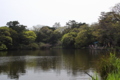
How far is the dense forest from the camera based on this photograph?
3156 cm

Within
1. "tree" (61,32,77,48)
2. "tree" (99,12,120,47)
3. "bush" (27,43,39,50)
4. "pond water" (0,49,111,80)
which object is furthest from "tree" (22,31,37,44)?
"pond water" (0,49,111,80)

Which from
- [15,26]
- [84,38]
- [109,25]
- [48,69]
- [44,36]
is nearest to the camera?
[48,69]

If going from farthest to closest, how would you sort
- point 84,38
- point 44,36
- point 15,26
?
point 44,36
point 15,26
point 84,38

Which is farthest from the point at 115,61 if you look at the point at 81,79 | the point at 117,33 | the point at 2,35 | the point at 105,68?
the point at 2,35

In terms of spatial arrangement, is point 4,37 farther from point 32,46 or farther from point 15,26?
point 32,46

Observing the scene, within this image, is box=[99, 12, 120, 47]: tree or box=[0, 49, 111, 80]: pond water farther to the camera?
box=[99, 12, 120, 47]: tree

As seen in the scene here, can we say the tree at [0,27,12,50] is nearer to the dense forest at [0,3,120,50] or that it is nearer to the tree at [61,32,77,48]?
the dense forest at [0,3,120,50]

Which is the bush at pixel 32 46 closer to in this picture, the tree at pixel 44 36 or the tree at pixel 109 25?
the tree at pixel 44 36

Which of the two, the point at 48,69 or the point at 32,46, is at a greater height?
the point at 32,46

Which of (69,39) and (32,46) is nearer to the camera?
(32,46)

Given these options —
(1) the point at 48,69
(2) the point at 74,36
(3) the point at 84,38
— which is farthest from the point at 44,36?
(1) the point at 48,69

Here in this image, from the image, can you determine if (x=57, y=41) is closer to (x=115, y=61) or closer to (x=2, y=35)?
(x=2, y=35)

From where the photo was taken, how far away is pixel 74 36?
159 ft

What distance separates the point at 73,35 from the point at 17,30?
15.9 m
